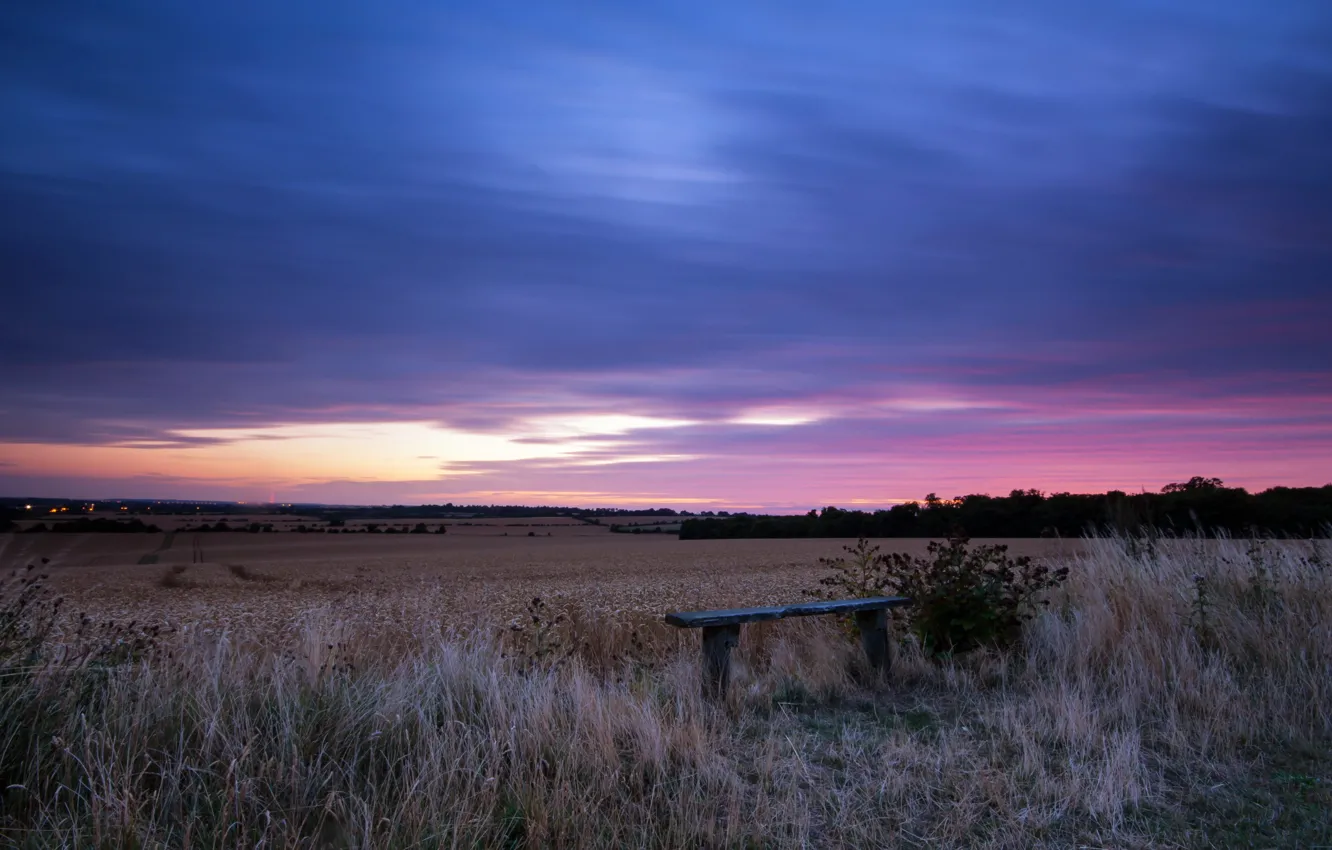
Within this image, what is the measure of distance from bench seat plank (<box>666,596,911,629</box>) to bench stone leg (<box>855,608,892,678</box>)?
0.09 metres

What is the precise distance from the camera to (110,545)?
33.8 m

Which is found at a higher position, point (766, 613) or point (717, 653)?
point (766, 613)

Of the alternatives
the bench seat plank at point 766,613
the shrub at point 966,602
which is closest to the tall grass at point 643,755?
the bench seat plank at point 766,613

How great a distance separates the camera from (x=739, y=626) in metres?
6.79

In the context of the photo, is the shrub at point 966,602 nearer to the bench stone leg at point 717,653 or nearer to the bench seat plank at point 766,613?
the bench seat plank at point 766,613

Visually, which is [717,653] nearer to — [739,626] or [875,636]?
[739,626]

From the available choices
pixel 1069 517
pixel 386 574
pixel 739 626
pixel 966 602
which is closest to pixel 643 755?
pixel 739 626

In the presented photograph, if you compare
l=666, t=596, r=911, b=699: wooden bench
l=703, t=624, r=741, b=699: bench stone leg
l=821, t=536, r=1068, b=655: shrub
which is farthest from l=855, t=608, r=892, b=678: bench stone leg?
l=703, t=624, r=741, b=699: bench stone leg

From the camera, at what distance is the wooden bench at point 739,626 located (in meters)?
6.29

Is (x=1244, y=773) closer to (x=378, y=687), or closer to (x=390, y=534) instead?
(x=378, y=687)

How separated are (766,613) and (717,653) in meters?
0.60

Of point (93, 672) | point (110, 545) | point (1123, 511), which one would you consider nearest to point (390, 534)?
point (110, 545)

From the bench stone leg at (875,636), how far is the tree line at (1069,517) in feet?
5.32

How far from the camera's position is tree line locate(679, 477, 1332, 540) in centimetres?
1402
